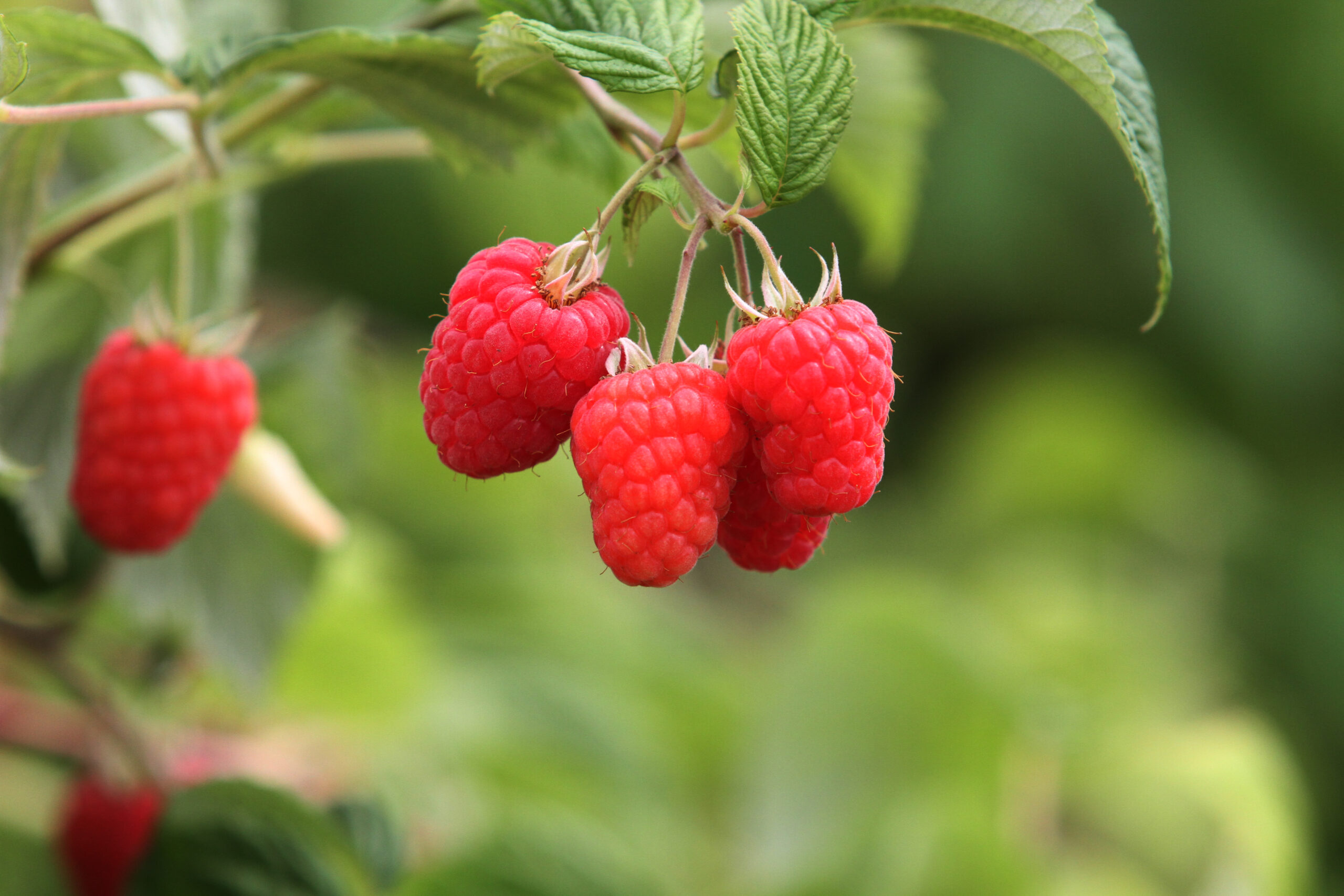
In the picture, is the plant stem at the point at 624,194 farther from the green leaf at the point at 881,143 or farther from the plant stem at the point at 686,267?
the green leaf at the point at 881,143

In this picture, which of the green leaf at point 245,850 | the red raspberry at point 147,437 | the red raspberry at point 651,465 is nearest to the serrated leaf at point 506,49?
the red raspberry at point 651,465

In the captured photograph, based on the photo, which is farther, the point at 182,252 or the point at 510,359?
the point at 182,252

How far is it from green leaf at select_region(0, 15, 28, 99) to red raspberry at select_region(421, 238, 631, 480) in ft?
0.45

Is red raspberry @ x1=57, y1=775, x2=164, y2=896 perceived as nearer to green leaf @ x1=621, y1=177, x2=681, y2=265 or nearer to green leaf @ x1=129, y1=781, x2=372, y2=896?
green leaf @ x1=129, y1=781, x2=372, y2=896

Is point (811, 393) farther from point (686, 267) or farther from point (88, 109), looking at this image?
point (88, 109)

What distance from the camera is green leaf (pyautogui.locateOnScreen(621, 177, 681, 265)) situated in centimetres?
33

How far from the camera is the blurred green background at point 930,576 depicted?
2.67 feet

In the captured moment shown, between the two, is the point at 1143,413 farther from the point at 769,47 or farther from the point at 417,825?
the point at 769,47

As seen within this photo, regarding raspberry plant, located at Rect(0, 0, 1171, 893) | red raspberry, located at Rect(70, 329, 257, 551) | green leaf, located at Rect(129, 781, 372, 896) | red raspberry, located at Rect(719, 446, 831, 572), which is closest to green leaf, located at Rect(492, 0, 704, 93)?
raspberry plant, located at Rect(0, 0, 1171, 893)

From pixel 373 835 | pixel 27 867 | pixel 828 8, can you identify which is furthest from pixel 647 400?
pixel 27 867

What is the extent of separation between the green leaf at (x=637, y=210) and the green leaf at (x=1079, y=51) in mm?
99

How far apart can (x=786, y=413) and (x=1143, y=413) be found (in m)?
1.77

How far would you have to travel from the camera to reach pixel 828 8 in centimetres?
36

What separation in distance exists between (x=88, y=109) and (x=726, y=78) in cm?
21
